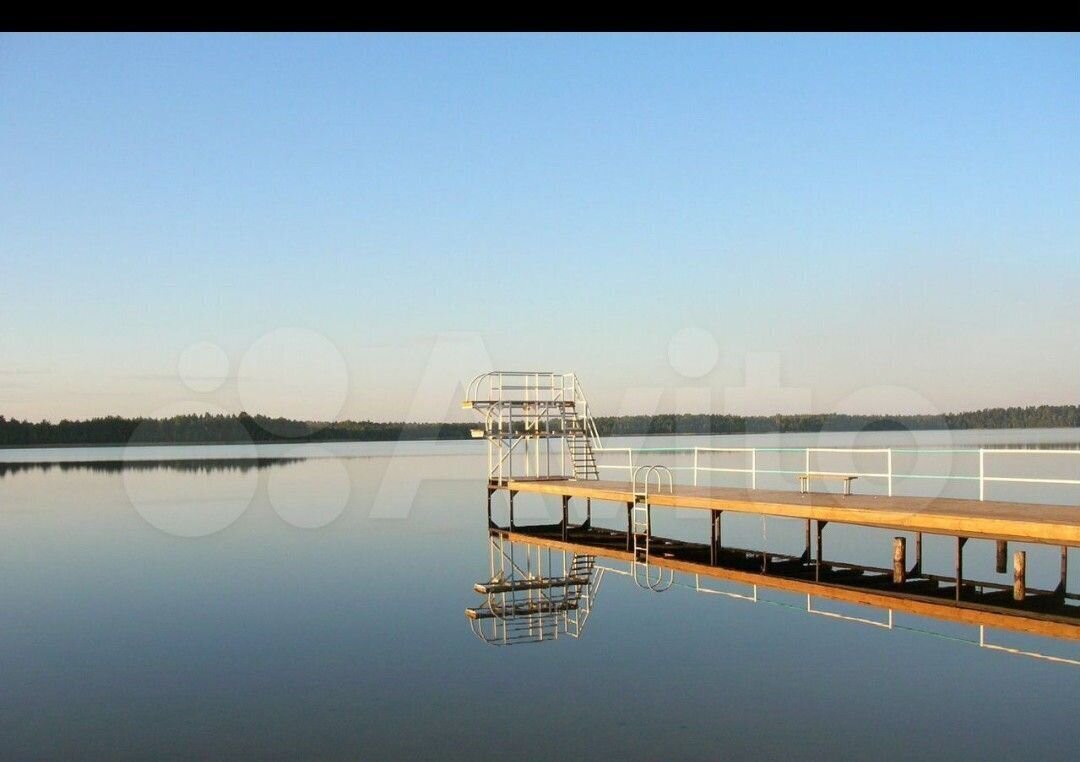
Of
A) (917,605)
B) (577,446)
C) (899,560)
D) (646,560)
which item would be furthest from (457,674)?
(577,446)

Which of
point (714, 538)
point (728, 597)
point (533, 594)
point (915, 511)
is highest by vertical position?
point (915, 511)

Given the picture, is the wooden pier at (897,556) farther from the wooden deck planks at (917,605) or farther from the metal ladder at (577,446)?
the metal ladder at (577,446)

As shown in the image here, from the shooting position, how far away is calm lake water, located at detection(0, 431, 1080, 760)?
32.6 ft

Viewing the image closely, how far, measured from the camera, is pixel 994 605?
44.7 ft

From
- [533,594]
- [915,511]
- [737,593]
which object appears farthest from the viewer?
[533,594]

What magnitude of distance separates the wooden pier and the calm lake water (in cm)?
53

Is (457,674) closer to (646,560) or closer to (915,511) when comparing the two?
(915,511)

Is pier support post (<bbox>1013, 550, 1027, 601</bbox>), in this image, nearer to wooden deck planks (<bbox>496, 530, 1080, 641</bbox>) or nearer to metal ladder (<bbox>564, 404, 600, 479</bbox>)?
wooden deck planks (<bbox>496, 530, 1080, 641</bbox>)

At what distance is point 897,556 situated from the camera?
624 inches

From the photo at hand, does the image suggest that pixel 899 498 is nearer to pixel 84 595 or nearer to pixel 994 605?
pixel 994 605

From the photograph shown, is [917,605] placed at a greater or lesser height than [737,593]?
greater

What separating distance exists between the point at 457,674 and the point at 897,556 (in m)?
7.36

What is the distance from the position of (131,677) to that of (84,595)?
7.74 m

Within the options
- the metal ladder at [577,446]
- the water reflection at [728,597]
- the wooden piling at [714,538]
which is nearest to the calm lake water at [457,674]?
the water reflection at [728,597]
